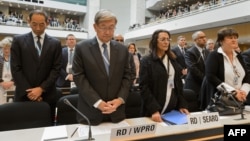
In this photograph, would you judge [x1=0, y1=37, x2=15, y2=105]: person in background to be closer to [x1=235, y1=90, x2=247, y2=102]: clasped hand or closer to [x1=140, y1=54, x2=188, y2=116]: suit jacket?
[x1=140, y1=54, x2=188, y2=116]: suit jacket

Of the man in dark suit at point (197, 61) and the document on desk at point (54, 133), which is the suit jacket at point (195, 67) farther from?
the document on desk at point (54, 133)

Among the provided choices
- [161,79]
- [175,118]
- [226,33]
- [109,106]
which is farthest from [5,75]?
[226,33]

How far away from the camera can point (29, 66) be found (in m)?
2.11

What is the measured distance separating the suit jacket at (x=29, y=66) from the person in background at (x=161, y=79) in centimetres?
86

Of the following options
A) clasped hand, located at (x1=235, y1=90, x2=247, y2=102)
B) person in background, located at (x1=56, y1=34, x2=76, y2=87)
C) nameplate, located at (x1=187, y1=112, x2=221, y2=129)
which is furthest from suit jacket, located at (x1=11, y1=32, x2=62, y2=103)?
clasped hand, located at (x1=235, y1=90, x2=247, y2=102)

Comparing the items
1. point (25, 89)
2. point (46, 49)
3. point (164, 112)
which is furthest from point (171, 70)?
point (25, 89)

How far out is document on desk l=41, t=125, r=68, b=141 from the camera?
4.22 ft

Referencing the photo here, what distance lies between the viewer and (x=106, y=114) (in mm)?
1630

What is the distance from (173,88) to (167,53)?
293mm

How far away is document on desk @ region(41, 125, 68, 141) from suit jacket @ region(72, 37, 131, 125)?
0.62ft

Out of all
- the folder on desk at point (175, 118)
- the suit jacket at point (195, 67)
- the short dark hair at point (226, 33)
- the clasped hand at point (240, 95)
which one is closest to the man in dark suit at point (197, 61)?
the suit jacket at point (195, 67)

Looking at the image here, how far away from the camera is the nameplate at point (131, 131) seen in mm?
1234

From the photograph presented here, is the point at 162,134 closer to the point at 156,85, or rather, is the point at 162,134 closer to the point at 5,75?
the point at 156,85

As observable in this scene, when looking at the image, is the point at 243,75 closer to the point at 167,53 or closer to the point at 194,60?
the point at 167,53
